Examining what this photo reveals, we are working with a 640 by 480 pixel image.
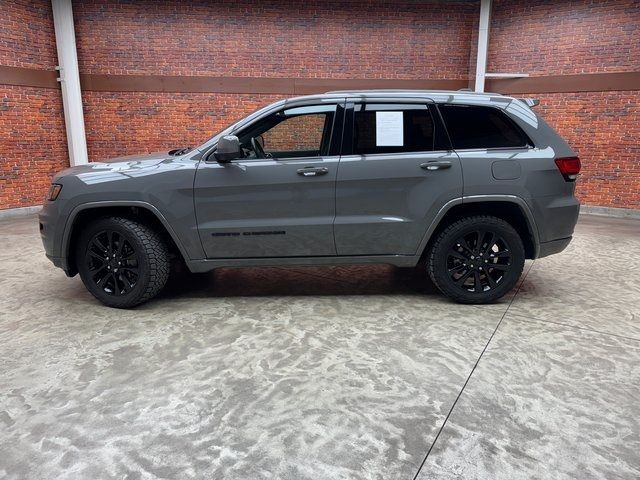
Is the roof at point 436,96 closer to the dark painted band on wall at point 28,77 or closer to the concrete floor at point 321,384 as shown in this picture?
the concrete floor at point 321,384

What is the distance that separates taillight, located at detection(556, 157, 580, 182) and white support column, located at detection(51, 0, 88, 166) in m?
9.25

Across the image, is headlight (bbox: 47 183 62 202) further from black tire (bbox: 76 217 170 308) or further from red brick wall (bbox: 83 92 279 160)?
red brick wall (bbox: 83 92 279 160)

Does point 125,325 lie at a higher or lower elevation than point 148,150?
lower

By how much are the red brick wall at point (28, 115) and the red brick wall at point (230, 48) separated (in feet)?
2.08

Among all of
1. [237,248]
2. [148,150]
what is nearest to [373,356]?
[237,248]

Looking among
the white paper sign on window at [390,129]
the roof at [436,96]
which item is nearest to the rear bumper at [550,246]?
the roof at [436,96]

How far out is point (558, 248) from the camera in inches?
156

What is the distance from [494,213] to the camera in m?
3.97

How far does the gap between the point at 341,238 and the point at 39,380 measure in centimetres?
238

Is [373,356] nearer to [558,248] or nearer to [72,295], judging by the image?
[558,248]

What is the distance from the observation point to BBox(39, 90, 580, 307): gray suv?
3.78 metres

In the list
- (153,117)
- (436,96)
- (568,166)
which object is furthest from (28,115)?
(568,166)

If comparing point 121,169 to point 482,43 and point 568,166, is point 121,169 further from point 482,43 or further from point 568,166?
point 482,43

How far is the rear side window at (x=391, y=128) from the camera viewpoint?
12.6 feet
